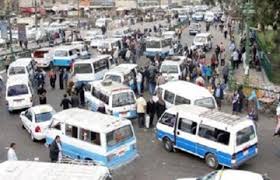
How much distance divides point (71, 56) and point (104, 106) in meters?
14.6

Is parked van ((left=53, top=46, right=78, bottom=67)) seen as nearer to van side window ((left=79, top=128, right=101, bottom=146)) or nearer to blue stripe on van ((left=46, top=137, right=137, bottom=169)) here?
blue stripe on van ((left=46, top=137, right=137, bottom=169))

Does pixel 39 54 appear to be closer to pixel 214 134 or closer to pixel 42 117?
pixel 42 117

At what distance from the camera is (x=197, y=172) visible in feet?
54.2

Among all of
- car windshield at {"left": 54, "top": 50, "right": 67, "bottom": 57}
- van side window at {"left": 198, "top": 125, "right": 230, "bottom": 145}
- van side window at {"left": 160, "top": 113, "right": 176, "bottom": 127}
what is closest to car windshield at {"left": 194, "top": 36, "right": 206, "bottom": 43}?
car windshield at {"left": 54, "top": 50, "right": 67, "bottom": 57}

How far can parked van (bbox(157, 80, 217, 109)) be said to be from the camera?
2098cm

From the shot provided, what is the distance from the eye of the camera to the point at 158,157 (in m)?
17.9

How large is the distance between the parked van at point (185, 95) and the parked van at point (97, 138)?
16.7 feet

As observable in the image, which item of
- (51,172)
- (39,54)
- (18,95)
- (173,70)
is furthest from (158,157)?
(39,54)

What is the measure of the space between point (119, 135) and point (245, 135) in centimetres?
403

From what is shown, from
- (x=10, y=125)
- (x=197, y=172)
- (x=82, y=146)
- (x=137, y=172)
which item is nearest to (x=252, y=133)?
(x=197, y=172)

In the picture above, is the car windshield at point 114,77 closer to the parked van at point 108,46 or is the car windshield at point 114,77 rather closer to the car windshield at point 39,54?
the car windshield at point 39,54

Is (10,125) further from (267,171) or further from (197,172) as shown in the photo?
(267,171)

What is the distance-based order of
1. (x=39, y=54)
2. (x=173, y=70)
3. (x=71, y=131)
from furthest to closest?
(x=39, y=54), (x=173, y=70), (x=71, y=131)

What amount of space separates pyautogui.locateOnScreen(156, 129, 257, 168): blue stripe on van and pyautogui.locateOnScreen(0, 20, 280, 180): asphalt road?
46 cm
